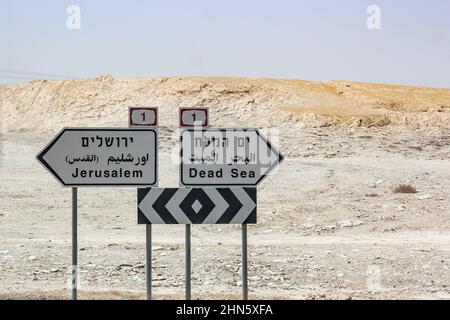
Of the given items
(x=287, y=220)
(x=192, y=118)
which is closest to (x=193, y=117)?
(x=192, y=118)

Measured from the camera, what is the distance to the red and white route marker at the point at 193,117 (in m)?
7.43

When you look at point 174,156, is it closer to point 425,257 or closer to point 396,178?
point 396,178

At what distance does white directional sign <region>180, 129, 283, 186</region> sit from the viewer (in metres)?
7.39

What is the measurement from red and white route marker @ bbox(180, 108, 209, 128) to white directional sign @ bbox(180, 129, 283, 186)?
0.07 metres

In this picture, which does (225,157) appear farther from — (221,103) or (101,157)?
(221,103)

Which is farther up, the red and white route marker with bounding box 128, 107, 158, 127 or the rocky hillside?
the red and white route marker with bounding box 128, 107, 158, 127

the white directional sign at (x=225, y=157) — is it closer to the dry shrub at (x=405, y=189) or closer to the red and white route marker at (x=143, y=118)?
the red and white route marker at (x=143, y=118)

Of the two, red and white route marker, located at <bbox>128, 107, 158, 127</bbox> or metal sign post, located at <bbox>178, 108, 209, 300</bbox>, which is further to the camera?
red and white route marker, located at <bbox>128, 107, 158, 127</bbox>

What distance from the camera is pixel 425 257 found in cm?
1317

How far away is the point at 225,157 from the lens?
7.55m

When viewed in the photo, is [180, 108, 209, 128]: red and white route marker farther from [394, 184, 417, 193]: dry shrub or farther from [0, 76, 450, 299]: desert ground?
[394, 184, 417, 193]: dry shrub

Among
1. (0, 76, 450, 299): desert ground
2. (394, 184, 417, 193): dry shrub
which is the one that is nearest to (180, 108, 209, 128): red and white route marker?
(0, 76, 450, 299): desert ground

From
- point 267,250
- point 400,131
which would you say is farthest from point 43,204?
point 400,131

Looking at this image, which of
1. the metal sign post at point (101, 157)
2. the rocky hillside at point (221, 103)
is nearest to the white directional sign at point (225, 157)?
the metal sign post at point (101, 157)
